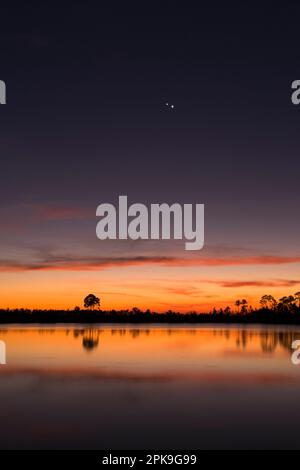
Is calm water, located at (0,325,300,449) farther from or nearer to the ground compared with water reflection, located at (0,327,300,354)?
farther from the ground

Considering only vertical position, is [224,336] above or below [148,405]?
below

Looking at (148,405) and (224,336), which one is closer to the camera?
(148,405)

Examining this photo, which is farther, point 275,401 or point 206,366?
point 206,366

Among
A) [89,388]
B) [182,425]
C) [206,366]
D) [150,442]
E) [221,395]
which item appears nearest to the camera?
[150,442]

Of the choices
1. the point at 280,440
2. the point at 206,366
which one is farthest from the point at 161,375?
the point at 280,440

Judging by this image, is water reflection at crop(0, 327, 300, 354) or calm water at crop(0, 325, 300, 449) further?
water reflection at crop(0, 327, 300, 354)

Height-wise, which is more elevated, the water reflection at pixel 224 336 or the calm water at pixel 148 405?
the calm water at pixel 148 405

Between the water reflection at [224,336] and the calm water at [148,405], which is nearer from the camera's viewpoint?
the calm water at [148,405]

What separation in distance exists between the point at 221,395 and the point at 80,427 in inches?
427
